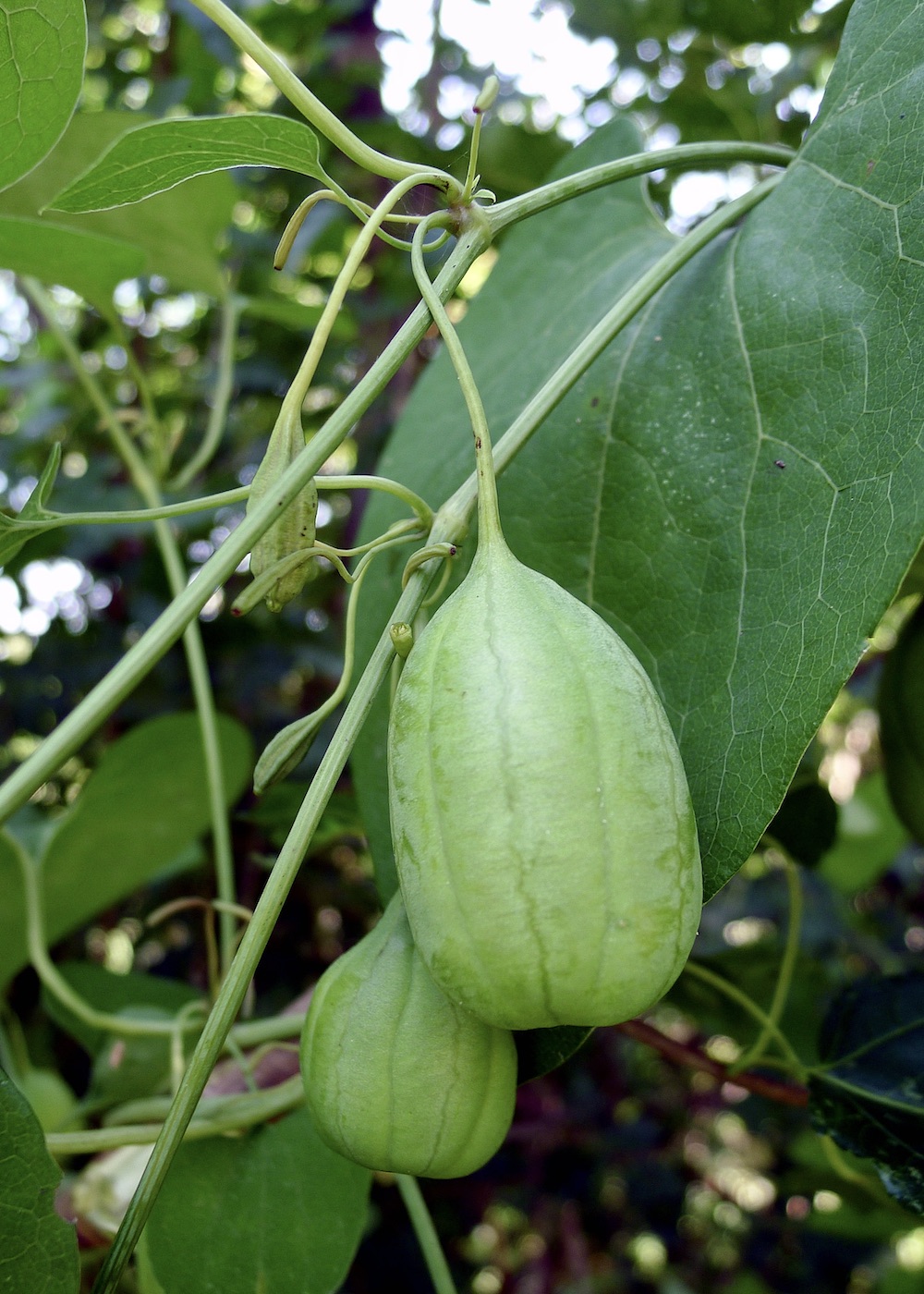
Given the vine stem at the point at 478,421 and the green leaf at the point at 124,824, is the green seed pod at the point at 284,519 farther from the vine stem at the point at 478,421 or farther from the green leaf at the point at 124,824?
the green leaf at the point at 124,824

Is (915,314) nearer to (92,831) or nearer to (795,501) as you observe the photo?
(795,501)

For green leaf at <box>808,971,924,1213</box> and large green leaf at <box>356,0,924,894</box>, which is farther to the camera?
green leaf at <box>808,971,924,1213</box>

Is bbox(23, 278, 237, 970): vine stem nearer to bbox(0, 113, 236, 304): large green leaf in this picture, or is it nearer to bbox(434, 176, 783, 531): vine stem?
bbox(0, 113, 236, 304): large green leaf

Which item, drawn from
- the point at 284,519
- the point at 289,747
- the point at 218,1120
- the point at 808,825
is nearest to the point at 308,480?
the point at 284,519

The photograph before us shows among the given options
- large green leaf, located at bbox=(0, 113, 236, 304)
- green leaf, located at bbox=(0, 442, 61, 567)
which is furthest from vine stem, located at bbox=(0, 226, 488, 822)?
large green leaf, located at bbox=(0, 113, 236, 304)

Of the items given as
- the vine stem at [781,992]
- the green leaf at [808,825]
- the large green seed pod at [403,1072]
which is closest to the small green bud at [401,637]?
the large green seed pod at [403,1072]

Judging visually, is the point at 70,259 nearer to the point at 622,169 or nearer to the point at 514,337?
the point at 514,337

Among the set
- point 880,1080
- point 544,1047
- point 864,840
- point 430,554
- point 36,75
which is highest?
point 36,75
